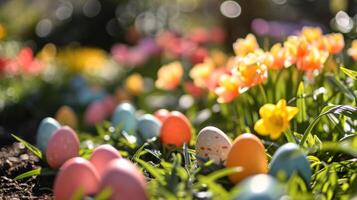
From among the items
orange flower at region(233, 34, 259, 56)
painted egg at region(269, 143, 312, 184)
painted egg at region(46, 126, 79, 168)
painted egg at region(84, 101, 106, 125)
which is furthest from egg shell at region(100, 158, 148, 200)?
painted egg at region(84, 101, 106, 125)

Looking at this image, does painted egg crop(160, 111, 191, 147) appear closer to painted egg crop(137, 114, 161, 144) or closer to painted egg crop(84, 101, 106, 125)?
painted egg crop(137, 114, 161, 144)

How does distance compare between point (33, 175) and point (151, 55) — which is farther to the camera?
point (151, 55)

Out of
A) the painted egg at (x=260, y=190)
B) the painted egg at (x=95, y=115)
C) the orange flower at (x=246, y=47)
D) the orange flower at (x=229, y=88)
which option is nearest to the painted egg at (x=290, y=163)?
the painted egg at (x=260, y=190)

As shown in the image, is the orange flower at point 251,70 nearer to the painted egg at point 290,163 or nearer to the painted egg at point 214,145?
the painted egg at point 214,145

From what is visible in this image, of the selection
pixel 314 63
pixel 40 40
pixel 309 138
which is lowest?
pixel 40 40

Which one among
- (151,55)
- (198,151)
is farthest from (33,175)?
(151,55)

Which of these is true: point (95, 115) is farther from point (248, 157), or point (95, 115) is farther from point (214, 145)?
point (248, 157)

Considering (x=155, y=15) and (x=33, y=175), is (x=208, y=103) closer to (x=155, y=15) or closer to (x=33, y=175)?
(x=33, y=175)
